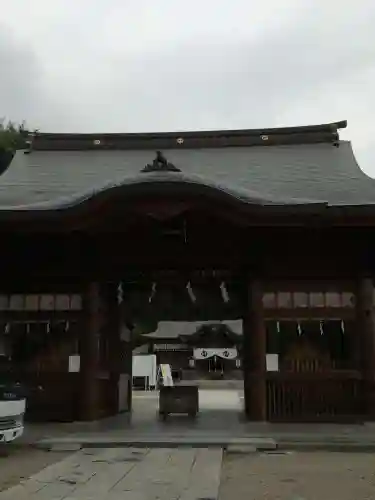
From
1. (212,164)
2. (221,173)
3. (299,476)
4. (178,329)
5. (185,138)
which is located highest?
(185,138)

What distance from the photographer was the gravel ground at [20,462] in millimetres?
7012

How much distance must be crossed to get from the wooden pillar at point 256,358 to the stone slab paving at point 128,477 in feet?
10.9

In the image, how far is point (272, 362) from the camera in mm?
12438

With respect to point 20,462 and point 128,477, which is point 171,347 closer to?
point 20,462

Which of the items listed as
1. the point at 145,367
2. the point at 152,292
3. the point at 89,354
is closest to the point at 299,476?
the point at 89,354

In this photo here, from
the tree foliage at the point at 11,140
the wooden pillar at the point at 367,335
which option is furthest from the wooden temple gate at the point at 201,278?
the tree foliage at the point at 11,140

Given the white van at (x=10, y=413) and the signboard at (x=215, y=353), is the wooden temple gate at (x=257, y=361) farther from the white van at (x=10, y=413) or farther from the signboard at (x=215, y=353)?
the signboard at (x=215, y=353)

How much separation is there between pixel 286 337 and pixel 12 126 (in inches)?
1027

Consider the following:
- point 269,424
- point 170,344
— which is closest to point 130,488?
point 269,424

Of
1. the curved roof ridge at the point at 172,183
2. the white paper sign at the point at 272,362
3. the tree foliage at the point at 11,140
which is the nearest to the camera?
the curved roof ridge at the point at 172,183

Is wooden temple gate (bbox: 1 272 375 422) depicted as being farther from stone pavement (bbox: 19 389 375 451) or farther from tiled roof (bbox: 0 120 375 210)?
tiled roof (bbox: 0 120 375 210)

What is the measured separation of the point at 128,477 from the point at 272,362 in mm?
6173

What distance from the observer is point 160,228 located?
12.5 meters

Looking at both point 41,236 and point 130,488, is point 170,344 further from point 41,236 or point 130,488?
point 130,488
